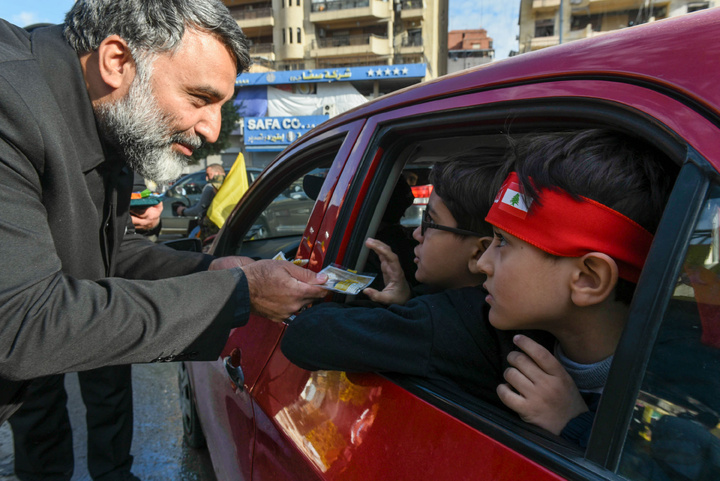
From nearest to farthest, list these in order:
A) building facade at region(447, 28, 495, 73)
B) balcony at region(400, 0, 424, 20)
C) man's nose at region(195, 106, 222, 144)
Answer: man's nose at region(195, 106, 222, 144)
balcony at region(400, 0, 424, 20)
building facade at region(447, 28, 495, 73)

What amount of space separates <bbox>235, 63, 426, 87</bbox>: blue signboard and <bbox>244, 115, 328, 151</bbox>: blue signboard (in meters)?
2.66

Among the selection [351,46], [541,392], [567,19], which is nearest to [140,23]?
[541,392]

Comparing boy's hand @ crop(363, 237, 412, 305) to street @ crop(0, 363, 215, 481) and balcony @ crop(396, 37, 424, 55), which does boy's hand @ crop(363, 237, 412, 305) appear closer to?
street @ crop(0, 363, 215, 481)

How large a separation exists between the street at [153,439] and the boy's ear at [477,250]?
1.87 meters

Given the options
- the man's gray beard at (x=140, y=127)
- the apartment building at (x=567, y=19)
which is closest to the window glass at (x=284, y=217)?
the man's gray beard at (x=140, y=127)

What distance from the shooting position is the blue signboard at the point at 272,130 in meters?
32.5

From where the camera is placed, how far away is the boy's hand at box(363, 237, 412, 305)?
1.50m

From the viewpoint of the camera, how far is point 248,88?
3425 cm

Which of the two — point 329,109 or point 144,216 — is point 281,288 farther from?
point 329,109

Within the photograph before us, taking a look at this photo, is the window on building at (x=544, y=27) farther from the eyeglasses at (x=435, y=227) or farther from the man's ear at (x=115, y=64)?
the man's ear at (x=115, y=64)

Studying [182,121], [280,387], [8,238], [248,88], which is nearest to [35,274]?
[8,238]

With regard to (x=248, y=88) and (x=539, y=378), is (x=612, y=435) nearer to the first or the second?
(x=539, y=378)

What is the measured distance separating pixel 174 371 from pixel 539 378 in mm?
3625

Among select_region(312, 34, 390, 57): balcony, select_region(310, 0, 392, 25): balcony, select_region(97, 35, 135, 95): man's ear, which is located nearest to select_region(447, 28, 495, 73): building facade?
select_region(310, 0, 392, 25): balcony
